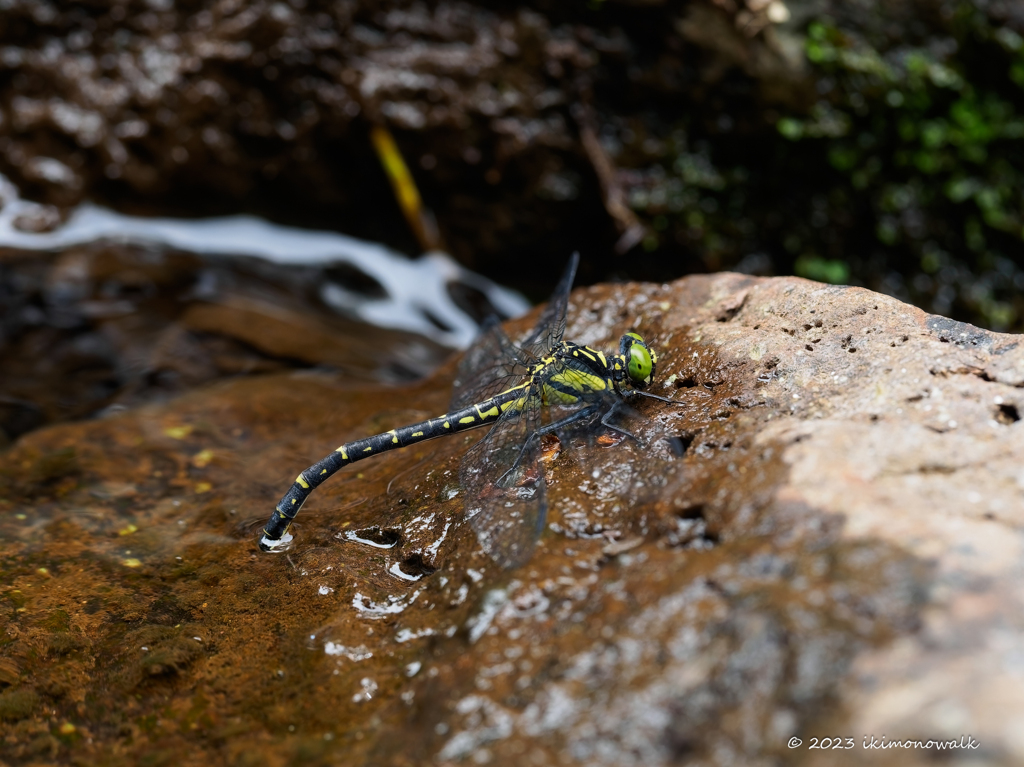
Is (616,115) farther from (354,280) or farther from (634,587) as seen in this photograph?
(634,587)

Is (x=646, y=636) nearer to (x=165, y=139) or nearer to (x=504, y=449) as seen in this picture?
(x=504, y=449)

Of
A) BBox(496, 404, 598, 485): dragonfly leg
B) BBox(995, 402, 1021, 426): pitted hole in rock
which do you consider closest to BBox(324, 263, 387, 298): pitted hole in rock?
BBox(496, 404, 598, 485): dragonfly leg

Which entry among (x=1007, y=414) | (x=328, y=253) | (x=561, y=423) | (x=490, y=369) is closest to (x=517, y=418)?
(x=561, y=423)

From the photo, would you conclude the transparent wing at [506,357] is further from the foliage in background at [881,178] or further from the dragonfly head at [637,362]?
the foliage in background at [881,178]

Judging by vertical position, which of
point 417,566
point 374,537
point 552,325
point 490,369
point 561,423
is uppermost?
point 552,325

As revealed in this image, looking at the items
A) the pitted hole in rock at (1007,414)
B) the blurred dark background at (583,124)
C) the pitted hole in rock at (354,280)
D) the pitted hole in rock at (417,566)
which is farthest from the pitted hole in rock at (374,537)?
the pitted hole in rock at (354,280)

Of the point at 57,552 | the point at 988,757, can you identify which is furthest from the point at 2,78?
the point at 988,757
